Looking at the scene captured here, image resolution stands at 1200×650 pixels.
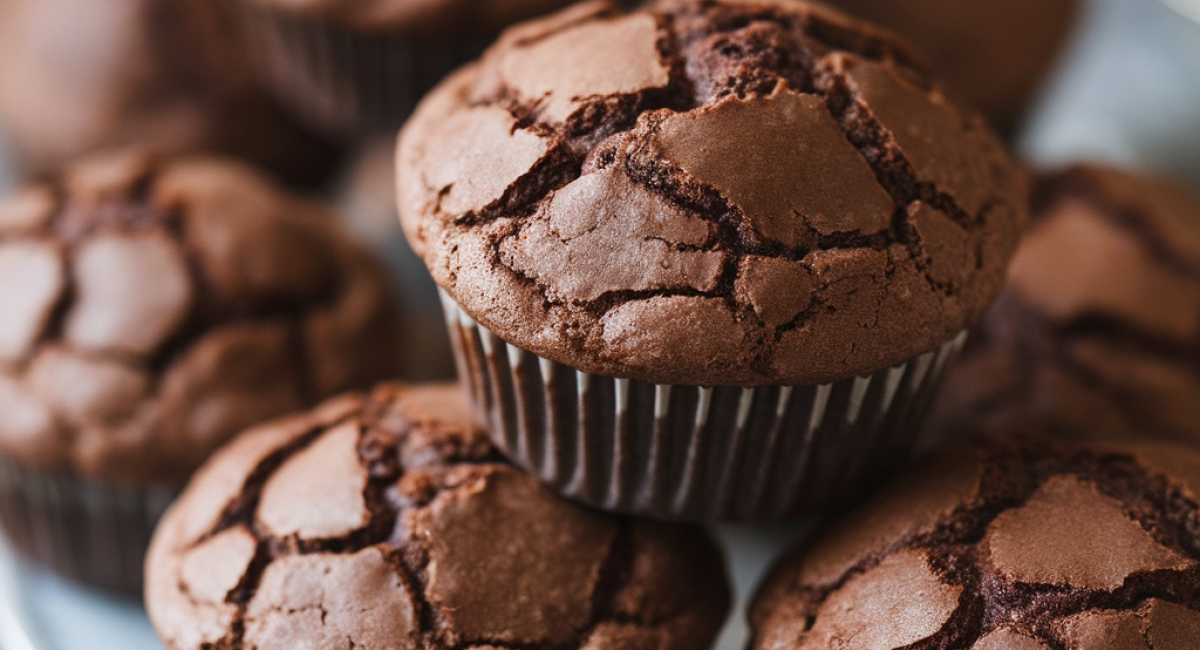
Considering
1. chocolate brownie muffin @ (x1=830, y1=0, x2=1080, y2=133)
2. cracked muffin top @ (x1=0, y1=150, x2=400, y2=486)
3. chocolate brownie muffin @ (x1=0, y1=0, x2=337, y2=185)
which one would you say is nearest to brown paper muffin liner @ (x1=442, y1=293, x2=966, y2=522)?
cracked muffin top @ (x1=0, y1=150, x2=400, y2=486)

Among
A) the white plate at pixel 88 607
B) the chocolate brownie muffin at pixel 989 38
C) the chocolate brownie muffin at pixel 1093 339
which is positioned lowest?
the white plate at pixel 88 607

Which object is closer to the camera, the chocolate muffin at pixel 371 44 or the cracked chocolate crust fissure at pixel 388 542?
the cracked chocolate crust fissure at pixel 388 542

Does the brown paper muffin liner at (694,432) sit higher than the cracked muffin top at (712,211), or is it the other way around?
the cracked muffin top at (712,211)

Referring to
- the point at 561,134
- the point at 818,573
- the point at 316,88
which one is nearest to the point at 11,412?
the point at 316,88

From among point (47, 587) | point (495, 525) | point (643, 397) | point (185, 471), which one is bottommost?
point (47, 587)

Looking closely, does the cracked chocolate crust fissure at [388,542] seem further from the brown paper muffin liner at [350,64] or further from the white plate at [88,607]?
the brown paper muffin liner at [350,64]

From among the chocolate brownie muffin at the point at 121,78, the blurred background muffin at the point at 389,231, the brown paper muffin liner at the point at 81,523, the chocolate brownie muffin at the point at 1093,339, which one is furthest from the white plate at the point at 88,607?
the chocolate brownie muffin at the point at 121,78

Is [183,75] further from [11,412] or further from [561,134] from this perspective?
[561,134]

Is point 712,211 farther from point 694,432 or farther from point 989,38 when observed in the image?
point 989,38

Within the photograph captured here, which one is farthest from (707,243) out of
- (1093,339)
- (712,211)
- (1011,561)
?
(1093,339)
